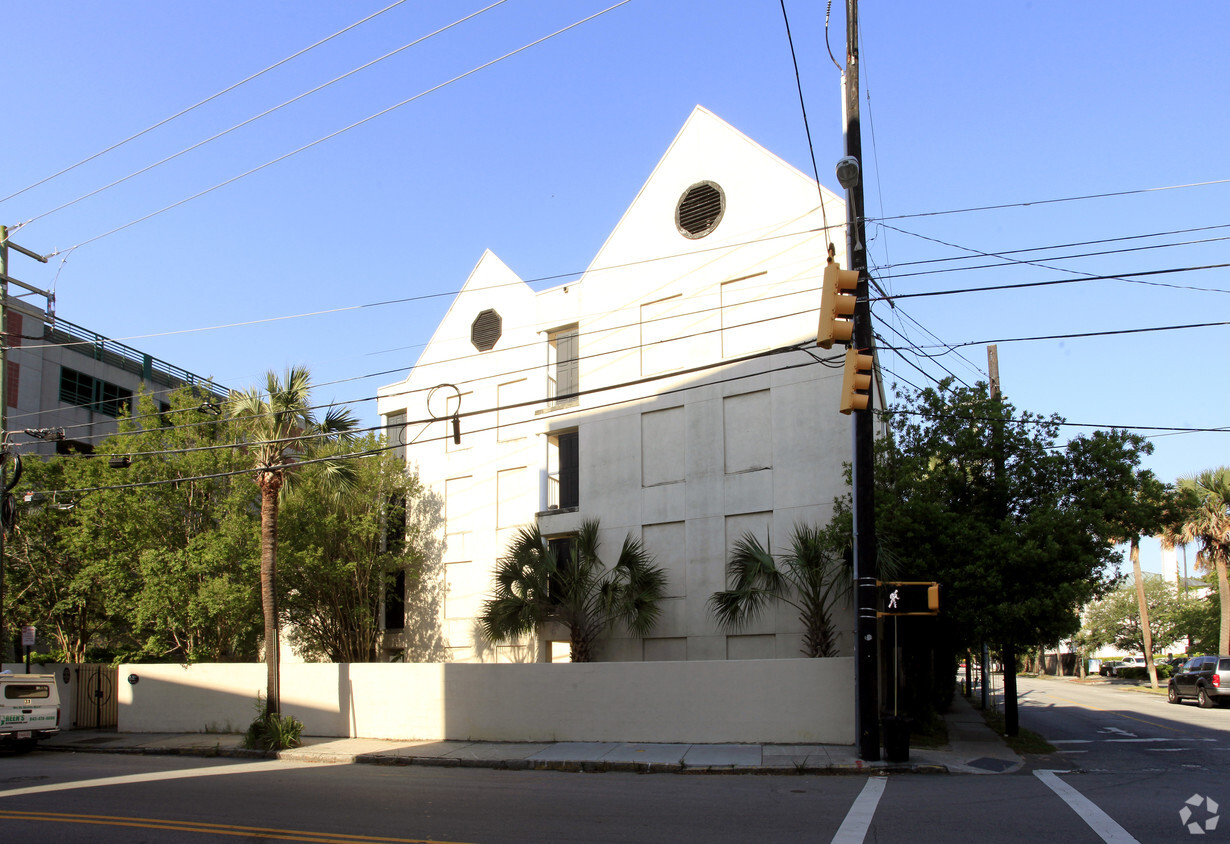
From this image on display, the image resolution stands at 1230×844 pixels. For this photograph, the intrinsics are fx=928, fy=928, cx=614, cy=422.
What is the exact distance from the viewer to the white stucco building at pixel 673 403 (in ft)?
74.4

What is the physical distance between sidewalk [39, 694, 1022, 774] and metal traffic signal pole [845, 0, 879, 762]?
29.3 inches

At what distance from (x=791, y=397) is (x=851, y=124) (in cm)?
848

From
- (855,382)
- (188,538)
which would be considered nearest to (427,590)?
(188,538)

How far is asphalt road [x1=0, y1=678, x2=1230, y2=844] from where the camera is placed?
30.6 feet

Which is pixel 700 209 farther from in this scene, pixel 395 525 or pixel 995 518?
pixel 395 525

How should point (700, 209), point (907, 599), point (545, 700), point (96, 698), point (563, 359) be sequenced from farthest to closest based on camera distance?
1. point (563, 359)
2. point (96, 698)
3. point (700, 209)
4. point (545, 700)
5. point (907, 599)

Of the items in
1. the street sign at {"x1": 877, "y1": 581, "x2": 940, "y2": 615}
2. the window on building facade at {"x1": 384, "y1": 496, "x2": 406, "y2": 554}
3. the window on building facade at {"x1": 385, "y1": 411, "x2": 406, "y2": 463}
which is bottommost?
the street sign at {"x1": 877, "y1": 581, "x2": 940, "y2": 615}

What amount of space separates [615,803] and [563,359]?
1811 centimetres

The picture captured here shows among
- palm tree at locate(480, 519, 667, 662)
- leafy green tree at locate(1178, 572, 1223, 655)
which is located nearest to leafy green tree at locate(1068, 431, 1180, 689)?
palm tree at locate(480, 519, 667, 662)

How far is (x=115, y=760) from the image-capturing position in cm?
1902

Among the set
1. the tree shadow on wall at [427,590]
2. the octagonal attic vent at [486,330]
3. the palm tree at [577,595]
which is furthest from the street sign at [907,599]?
the octagonal attic vent at [486,330]

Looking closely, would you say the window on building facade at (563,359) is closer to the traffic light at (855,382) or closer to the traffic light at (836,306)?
the traffic light at (855,382)

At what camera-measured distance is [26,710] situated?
2106 cm

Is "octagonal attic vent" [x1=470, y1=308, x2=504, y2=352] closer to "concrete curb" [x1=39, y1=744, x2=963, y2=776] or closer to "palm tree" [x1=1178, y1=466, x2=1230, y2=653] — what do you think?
"concrete curb" [x1=39, y1=744, x2=963, y2=776]
